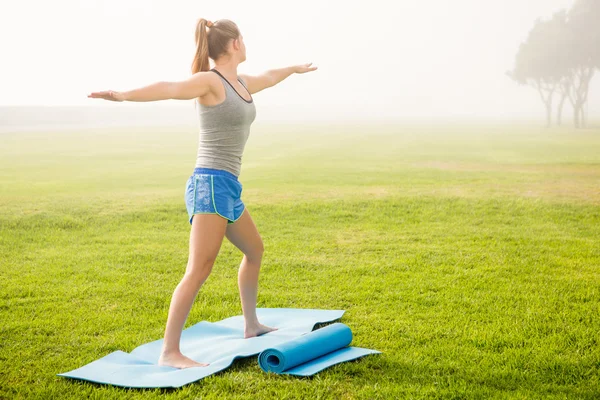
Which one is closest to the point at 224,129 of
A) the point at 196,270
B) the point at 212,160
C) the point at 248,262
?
the point at 212,160

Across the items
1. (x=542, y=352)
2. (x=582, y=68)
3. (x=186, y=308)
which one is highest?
(x=582, y=68)

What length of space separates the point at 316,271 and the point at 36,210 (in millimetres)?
6832

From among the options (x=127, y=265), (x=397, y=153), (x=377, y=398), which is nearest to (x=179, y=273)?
(x=127, y=265)

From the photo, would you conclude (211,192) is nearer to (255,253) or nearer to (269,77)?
(255,253)

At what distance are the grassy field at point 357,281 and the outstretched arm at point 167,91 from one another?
1.91 m

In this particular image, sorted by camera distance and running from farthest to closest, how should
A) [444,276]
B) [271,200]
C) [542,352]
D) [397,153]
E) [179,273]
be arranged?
[397,153]
[271,200]
[179,273]
[444,276]
[542,352]

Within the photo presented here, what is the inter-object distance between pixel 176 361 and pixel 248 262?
98cm

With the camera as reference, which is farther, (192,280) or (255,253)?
(255,253)

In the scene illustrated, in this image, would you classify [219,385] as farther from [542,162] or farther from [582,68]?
[582,68]

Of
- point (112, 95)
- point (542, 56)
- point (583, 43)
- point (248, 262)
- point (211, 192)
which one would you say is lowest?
point (248, 262)

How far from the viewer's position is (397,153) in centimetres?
2925

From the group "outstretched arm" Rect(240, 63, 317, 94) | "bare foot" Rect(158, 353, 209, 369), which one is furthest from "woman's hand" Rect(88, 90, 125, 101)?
"bare foot" Rect(158, 353, 209, 369)

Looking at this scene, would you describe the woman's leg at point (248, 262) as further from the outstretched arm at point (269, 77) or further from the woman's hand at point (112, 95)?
the woman's hand at point (112, 95)

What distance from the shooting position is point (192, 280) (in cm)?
470
